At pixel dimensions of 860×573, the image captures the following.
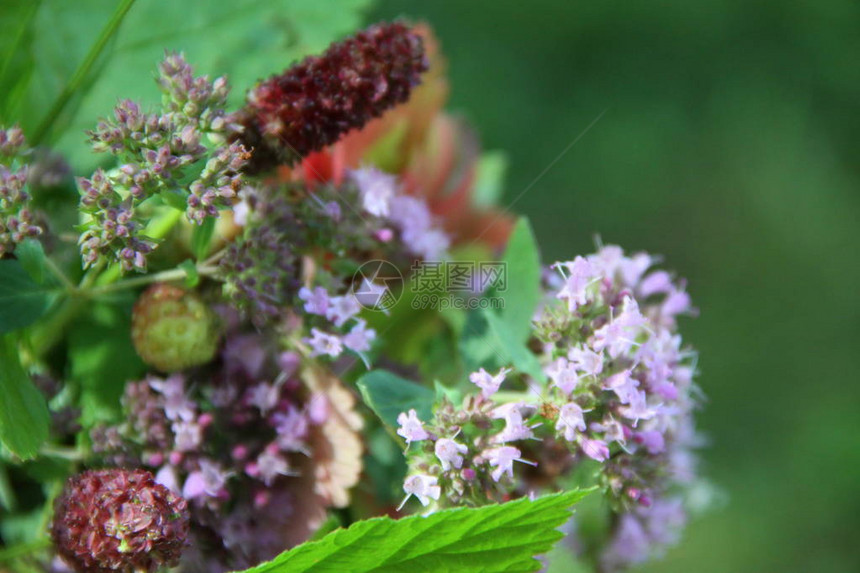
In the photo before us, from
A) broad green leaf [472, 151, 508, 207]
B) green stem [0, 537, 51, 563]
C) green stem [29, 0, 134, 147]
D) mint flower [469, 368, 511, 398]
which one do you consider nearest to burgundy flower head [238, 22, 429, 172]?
green stem [29, 0, 134, 147]

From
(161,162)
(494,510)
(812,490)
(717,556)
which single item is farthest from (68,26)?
(812,490)

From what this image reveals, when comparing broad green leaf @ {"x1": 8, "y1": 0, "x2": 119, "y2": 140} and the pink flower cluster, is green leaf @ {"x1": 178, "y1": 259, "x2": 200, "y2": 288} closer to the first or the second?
the pink flower cluster

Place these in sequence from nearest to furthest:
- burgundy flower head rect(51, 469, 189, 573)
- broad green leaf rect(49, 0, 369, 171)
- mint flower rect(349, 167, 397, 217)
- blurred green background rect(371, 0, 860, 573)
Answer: burgundy flower head rect(51, 469, 189, 573) < mint flower rect(349, 167, 397, 217) < broad green leaf rect(49, 0, 369, 171) < blurred green background rect(371, 0, 860, 573)

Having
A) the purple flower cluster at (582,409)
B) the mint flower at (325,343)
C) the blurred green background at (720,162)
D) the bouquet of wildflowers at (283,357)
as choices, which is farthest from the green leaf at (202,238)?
the blurred green background at (720,162)

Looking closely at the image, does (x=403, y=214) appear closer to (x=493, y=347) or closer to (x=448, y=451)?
(x=493, y=347)

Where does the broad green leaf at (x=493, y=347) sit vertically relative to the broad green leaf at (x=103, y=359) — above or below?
below

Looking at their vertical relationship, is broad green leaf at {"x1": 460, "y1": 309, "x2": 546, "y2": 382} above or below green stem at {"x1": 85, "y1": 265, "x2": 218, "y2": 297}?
below

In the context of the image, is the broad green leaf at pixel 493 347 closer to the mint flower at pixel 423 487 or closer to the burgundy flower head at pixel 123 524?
the mint flower at pixel 423 487
